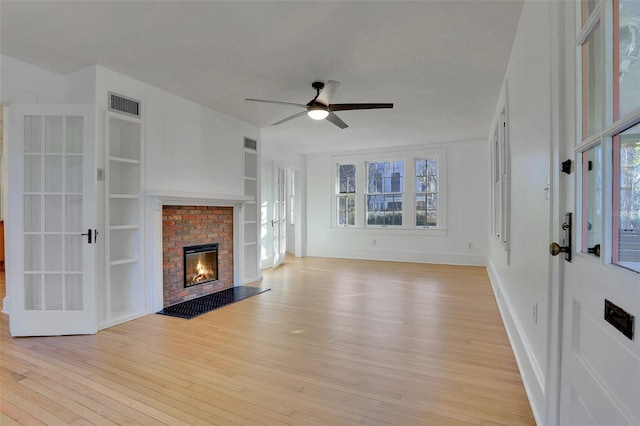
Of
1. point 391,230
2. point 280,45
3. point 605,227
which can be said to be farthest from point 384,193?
point 605,227

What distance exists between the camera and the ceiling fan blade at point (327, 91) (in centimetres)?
327

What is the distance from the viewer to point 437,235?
742 centimetres

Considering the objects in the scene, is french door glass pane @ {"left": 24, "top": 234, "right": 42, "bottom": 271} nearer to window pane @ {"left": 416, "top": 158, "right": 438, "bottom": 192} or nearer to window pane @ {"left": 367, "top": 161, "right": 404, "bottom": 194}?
window pane @ {"left": 367, "top": 161, "right": 404, "bottom": 194}

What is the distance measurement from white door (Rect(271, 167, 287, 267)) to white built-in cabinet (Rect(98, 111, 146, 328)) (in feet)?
11.4

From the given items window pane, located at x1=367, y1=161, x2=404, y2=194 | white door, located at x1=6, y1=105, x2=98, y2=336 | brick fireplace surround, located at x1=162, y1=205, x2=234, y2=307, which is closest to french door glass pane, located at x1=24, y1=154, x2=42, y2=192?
white door, located at x1=6, y1=105, x2=98, y2=336

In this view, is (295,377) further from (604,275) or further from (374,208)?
(374,208)

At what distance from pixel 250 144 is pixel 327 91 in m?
2.53

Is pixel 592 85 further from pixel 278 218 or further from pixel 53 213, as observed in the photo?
pixel 278 218

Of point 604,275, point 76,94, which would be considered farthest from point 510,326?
point 76,94

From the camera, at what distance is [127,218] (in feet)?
12.6

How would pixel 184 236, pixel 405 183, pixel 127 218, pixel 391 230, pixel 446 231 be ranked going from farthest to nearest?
pixel 391 230 < pixel 405 183 < pixel 446 231 < pixel 184 236 < pixel 127 218

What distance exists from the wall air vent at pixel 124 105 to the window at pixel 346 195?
5.37 metres

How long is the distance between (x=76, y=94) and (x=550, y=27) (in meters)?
4.23

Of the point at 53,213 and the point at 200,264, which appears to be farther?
the point at 200,264
